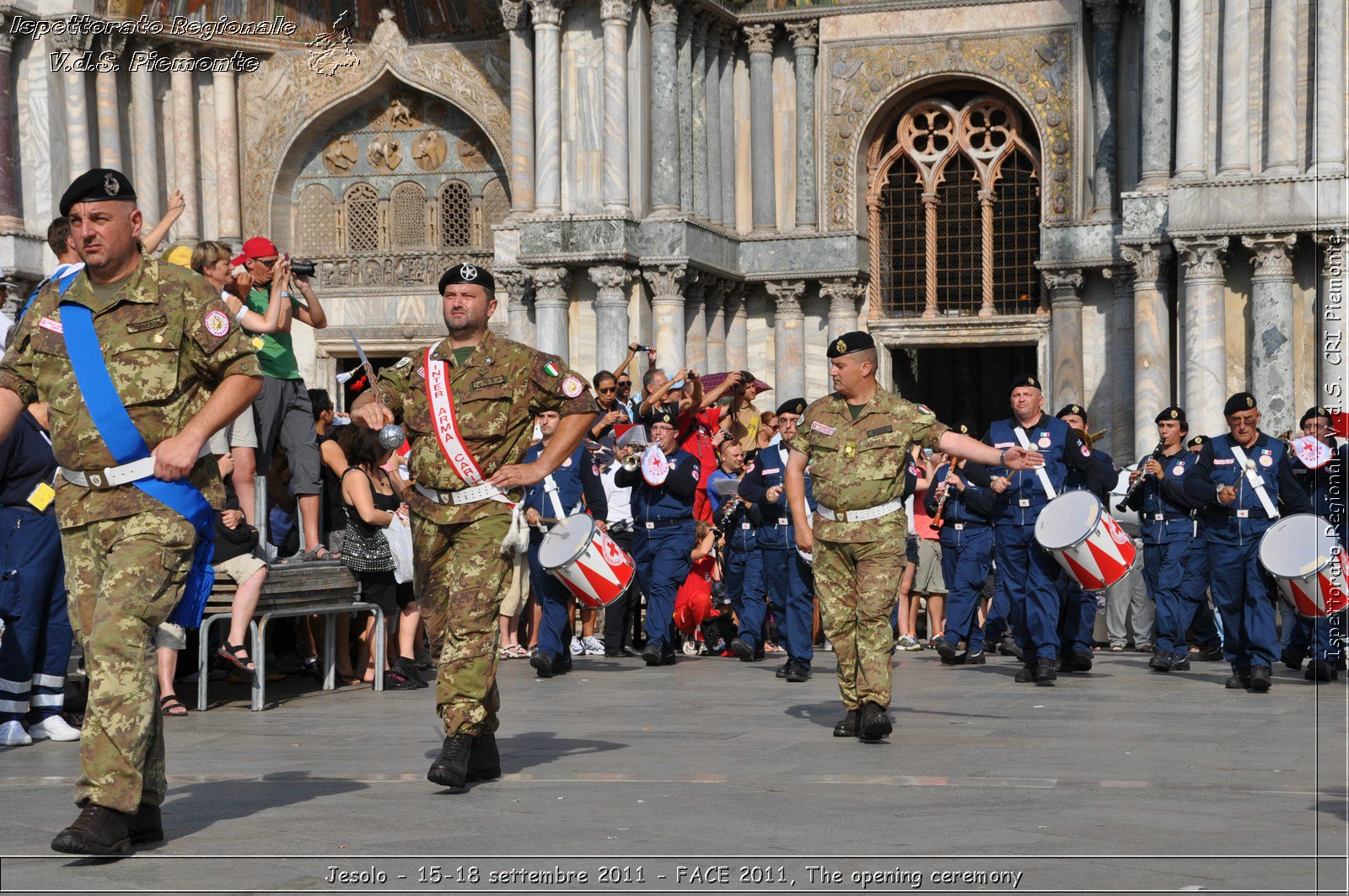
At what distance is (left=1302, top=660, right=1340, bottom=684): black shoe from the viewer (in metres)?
12.8

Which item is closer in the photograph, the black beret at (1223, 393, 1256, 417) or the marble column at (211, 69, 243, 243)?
the black beret at (1223, 393, 1256, 417)

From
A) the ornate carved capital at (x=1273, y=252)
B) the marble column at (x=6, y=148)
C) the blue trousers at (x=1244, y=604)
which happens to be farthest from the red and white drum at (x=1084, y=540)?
the marble column at (x=6, y=148)

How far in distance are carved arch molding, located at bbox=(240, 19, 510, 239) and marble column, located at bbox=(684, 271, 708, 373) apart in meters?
3.68

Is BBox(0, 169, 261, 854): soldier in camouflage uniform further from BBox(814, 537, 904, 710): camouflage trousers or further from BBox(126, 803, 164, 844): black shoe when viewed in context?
BBox(814, 537, 904, 710): camouflage trousers

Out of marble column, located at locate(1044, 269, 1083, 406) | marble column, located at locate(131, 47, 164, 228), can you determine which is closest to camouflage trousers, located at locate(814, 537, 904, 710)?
marble column, located at locate(1044, 269, 1083, 406)

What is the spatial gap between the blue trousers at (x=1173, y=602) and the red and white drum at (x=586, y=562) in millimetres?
4117

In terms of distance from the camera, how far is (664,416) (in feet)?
48.1

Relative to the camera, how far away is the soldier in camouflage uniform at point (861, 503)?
31.3 ft

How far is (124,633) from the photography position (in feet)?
20.2

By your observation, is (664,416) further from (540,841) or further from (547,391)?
(540,841)

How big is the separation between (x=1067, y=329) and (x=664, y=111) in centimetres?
603

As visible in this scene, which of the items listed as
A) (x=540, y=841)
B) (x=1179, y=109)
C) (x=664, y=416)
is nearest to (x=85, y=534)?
(x=540, y=841)

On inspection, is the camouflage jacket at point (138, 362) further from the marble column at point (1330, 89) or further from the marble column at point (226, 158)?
the marble column at point (226, 158)

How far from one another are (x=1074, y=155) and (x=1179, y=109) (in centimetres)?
273
